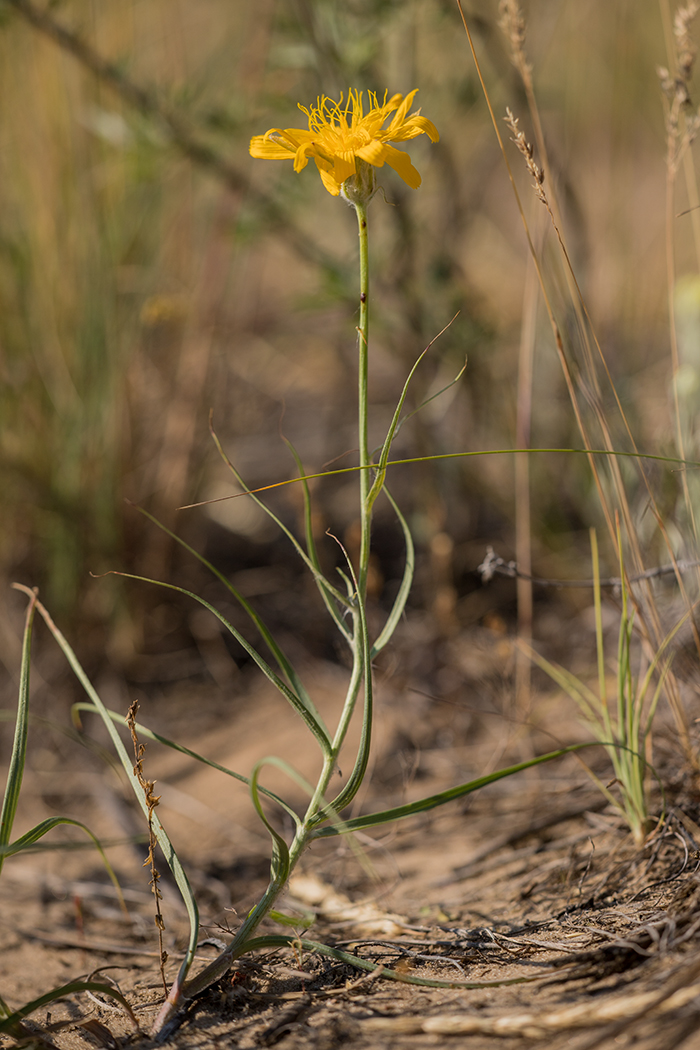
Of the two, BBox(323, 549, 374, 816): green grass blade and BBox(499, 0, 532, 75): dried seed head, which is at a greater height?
BBox(499, 0, 532, 75): dried seed head

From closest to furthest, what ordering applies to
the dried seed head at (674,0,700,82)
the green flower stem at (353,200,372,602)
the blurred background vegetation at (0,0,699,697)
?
1. the green flower stem at (353,200,372,602)
2. the dried seed head at (674,0,700,82)
3. the blurred background vegetation at (0,0,699,697)

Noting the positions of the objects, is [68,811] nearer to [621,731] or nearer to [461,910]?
[461,910]

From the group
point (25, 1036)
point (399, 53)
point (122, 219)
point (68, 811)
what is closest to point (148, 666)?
point (68, 811)

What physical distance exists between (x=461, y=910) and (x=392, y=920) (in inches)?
4.4

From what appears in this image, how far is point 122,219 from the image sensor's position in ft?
6.18

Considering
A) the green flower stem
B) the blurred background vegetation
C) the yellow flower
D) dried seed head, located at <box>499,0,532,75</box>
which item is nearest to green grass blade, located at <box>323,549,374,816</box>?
the green flower stem

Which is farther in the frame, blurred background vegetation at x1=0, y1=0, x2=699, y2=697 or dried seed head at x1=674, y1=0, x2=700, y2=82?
blurred background vegetation at x1=0, y1=0, x2=699, y2=697

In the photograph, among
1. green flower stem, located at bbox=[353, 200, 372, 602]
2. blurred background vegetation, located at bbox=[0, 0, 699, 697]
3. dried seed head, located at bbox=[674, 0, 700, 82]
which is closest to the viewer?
green flower stem, located at bbox=[353, 200, 372, 602]

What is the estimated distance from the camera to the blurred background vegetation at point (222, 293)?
1.64 m

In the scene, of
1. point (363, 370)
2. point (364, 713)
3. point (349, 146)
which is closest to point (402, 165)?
point (349, 146)

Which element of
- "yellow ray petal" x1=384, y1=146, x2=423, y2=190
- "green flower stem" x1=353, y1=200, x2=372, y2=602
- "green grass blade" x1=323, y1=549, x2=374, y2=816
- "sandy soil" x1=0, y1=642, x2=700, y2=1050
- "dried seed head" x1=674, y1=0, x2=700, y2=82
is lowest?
"sandy soil" x1=0, y1=642, x2=700, y2=1050

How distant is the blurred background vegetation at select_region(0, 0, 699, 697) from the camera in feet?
5.39

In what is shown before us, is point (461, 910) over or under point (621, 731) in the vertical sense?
under

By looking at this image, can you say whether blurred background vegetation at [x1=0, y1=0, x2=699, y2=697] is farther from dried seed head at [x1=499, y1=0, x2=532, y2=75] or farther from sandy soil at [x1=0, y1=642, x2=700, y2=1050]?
dried seed head at [x1=499, y1=0, x2=532, y2=75]
